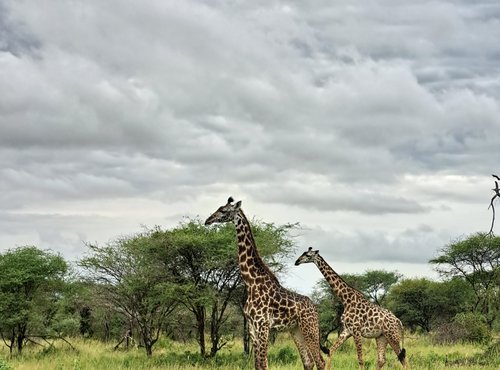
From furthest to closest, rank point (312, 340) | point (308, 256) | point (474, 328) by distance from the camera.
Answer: point (474, 328) < point (308, 256) < point (312, 340)

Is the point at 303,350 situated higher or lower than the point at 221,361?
higher

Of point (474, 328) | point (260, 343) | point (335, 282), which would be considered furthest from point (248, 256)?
point (474, 328)

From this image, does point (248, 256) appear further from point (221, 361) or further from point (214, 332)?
point (214, 332)

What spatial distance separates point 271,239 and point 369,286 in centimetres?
2594

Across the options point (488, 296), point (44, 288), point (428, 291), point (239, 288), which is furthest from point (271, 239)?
point (428, 291)

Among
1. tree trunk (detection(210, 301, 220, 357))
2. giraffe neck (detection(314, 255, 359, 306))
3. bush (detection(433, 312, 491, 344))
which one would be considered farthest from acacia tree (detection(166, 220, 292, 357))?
bush (detection(433, 312, 491, 344))

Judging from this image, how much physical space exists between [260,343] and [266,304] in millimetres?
813

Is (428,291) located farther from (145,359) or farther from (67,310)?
(145,359)

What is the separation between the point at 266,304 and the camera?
13.3m

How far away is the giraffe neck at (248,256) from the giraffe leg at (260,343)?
920 millimetres

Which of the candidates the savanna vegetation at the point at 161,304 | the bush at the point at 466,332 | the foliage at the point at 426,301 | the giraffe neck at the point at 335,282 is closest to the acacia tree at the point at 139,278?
the savanna vegetation at the point at 161,304

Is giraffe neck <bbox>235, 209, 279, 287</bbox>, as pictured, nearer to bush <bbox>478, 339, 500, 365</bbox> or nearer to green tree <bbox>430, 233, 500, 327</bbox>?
bush <bbox>478, 339, 500, 365</bbox>

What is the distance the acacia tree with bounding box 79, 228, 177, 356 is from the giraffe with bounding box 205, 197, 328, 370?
10.8 meters

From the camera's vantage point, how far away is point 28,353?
28.0m
